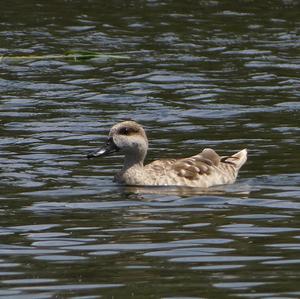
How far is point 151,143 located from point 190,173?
97.2 inches

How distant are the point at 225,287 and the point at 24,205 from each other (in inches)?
172

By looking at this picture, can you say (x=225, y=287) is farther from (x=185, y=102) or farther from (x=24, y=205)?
(x=185, y=102)

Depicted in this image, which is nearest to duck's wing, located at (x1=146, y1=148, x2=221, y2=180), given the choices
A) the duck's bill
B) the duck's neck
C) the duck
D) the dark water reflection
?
the duck

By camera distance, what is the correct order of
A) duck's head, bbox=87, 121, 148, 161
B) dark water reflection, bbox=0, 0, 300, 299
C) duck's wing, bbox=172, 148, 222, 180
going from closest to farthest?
dark water reflection, bbox=0, 0, 300, 299 < duck's wing, bbox=172, 148, 222, 180 < duck's head, bbox=87, 121, 148, 161

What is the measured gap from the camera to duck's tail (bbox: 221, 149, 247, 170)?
54.2ft

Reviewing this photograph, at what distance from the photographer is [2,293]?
10633mm

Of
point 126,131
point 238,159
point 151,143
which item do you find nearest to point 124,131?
point 126,131

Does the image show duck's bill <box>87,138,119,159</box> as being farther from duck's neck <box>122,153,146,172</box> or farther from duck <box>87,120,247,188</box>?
duck's neck <box>122,153,146,172</box>

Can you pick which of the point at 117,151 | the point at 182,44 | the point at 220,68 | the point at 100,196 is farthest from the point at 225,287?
the point at 182,44

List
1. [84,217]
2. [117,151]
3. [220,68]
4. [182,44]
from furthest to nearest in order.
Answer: [182,44] → [220,68] → [117,151] → [84,217]

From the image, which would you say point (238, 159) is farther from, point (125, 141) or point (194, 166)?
point (125, 141)

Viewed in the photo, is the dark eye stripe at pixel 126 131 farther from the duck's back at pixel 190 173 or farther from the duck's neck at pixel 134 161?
the duck's back at pixel 190 173

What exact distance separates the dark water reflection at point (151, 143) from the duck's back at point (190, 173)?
0.69 feet

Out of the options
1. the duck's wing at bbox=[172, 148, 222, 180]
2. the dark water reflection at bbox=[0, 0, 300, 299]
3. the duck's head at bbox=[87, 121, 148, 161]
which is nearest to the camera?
the dark water reflection at bbox=[0, 0, 300, 299]
